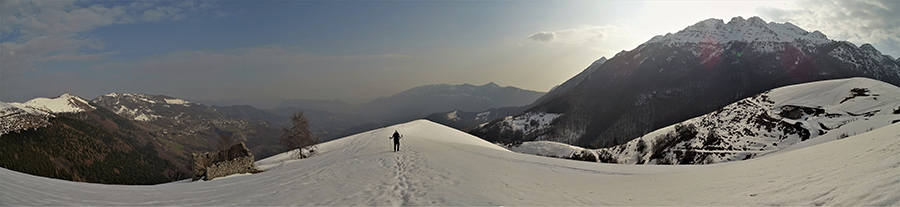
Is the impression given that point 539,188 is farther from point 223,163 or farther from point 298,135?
point 298,135

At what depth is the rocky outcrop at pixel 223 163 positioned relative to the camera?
56.5ft

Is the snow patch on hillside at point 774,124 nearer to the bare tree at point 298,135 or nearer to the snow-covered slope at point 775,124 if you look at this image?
the snow-covered slope at point 775,124

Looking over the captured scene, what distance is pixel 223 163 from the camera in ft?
58.6

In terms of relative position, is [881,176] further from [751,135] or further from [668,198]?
[751,135]

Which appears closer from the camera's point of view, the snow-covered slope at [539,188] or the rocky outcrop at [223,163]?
the snow-covered slope at [539,188]

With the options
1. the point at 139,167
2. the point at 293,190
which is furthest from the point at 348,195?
the point at 139,167

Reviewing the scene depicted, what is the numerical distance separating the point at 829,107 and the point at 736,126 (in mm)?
7562

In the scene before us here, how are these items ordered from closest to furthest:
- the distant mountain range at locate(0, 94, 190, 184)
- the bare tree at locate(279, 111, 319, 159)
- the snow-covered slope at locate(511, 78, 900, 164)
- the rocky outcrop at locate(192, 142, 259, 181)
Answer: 1. the rocky outcrop at locate(192, 142, 259, 181)
2. the snow-covered slope at locate(511, 78, 900, 164)
3. the bare tree at locate(279, 111, 319, 159)
4. the distant mountain range at locate(0, 94, 190, 184)

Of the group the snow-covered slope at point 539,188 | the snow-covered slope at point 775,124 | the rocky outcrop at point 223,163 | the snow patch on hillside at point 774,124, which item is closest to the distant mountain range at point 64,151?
the rocky outcrop at point 223,163

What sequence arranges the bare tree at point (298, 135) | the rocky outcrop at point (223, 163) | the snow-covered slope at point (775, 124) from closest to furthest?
the rocky outcrop at point (223, 163) < the snow-covered slope at point (775, 124) < the bare tree at point (298, 135)

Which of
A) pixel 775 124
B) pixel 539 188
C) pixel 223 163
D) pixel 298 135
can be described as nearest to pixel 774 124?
pixel 775 124

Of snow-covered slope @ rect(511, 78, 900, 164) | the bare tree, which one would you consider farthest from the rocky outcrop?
snow-covered slope @ rect(511, 78, 900, 164)

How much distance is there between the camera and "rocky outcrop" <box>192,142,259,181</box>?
56.5 feet

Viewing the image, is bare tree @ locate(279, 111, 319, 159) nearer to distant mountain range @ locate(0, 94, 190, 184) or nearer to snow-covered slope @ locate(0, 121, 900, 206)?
snow-covered slope @ locate(0, 121, 900, 206)
